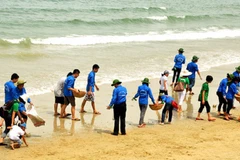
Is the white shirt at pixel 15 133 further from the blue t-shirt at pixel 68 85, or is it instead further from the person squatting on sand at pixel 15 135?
the blue t-shirt at pixel 68 85

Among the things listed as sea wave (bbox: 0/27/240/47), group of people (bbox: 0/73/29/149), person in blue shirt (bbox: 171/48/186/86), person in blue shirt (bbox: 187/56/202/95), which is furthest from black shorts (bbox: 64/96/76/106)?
sea wave (bbox: 0/27/240/47)

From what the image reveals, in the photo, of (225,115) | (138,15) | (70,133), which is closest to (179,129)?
(225,115)

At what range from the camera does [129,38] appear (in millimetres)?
30578

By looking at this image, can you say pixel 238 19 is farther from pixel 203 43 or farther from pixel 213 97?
pixel 213 97

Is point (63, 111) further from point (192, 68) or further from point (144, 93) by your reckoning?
point (192, 68)

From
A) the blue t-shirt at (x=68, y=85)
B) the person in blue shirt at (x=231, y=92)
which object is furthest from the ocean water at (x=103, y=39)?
the person in blue shirt at (x=231, y=92)

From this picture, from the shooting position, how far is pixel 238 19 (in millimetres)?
47406

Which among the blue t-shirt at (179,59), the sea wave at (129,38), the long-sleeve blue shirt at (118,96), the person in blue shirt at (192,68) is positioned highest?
the sea wave at (129,38)

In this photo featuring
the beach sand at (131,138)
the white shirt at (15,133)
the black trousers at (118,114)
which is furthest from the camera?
the black trousers at (118,114)

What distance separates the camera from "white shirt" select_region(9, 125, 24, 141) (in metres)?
10.3

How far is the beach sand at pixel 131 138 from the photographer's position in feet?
33.2

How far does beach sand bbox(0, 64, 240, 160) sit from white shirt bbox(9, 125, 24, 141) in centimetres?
31

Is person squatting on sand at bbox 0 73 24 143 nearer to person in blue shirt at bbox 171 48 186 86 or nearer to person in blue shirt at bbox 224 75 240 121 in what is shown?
person in blue shirt at bbox 224 75 240 121

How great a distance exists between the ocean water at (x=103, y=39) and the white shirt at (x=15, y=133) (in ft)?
16.0
